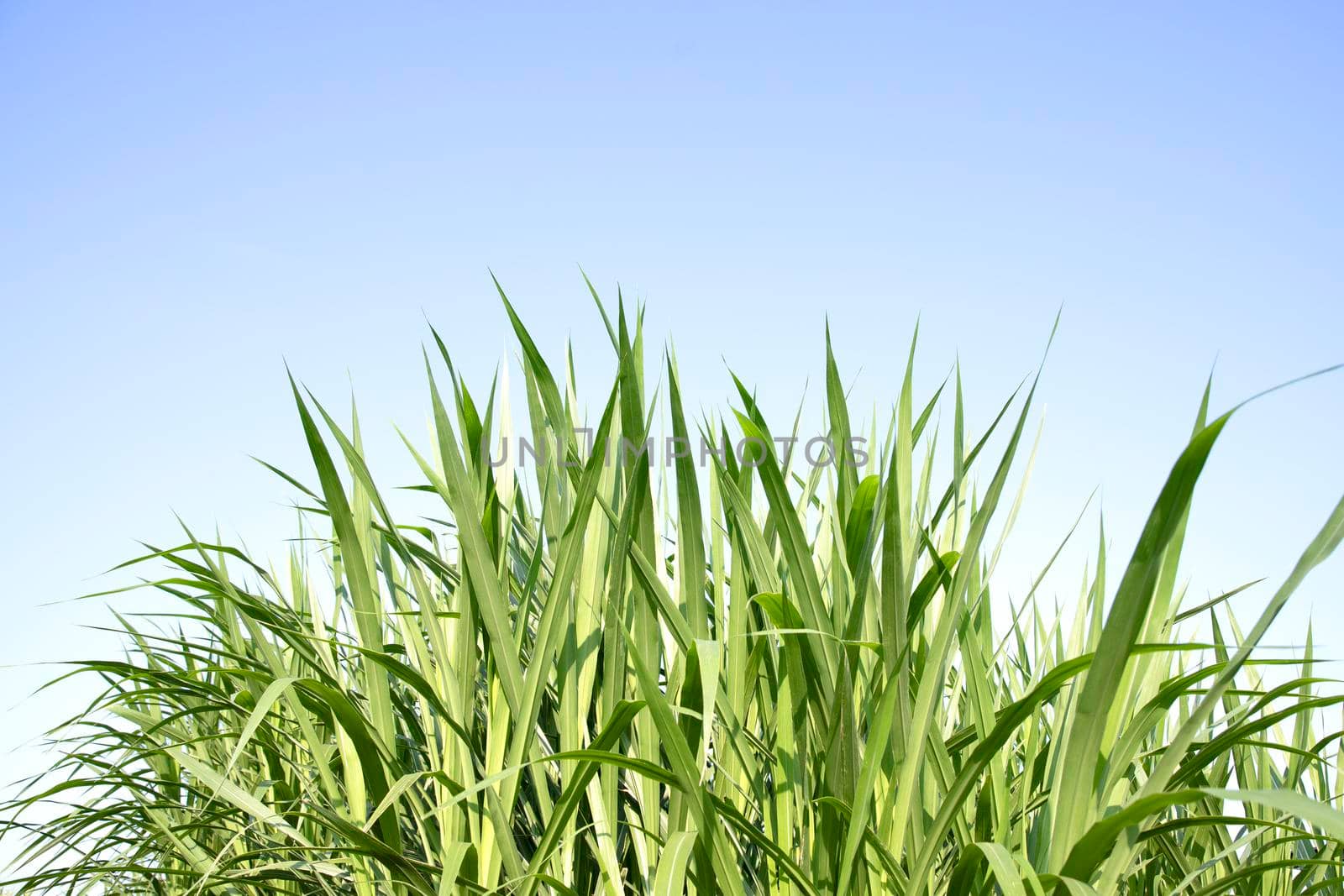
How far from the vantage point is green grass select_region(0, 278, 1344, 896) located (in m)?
0.86

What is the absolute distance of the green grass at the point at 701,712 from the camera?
2.83 feet

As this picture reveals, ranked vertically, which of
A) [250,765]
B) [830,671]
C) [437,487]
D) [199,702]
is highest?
[437,487]

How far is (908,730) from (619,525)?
360 mm

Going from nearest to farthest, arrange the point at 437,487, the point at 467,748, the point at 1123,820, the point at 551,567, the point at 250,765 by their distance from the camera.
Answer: the point at 1123,820 < the point at 467,748 < the point at 437,487 < the point at 551,567 < the point at 250,765

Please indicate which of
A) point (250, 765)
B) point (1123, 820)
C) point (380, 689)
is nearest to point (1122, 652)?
point (1123, 820)

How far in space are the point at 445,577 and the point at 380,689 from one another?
0.31 m

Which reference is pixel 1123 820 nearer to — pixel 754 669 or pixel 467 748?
pixel 754 669

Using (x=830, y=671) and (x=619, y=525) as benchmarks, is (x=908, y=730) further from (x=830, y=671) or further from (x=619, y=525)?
(x=619, y=525)

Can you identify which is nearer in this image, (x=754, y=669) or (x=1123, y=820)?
(x=1123, y=820)

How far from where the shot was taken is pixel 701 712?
1.04m

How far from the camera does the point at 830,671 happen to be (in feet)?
3.18

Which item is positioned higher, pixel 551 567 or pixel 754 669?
pixel 551 567

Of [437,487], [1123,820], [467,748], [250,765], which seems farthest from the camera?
[250,765]

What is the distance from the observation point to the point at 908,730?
964mm
